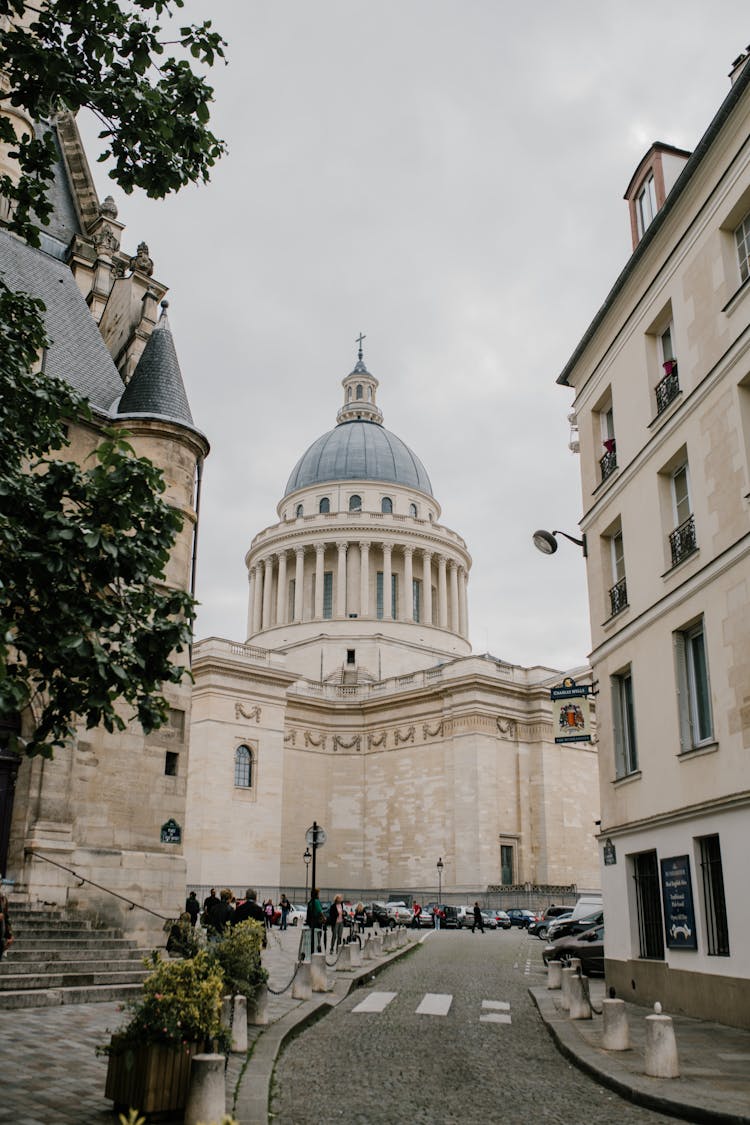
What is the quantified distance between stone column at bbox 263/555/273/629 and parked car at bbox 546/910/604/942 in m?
52.4

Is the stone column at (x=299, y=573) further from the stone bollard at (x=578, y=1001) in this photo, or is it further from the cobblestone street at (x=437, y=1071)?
the stone bollard at (x=578, y=1001)

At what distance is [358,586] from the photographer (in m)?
75.8

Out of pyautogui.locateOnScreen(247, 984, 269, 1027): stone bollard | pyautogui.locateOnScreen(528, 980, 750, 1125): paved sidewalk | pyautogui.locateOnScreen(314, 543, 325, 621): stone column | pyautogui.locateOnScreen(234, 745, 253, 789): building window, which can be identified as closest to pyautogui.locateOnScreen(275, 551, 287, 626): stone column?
pyautogui.locateOnScreen(314, 543, 325, 621): stone column

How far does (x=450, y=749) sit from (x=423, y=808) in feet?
13.3

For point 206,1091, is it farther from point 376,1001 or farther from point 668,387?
point 668,387

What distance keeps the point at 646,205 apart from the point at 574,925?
728 inches

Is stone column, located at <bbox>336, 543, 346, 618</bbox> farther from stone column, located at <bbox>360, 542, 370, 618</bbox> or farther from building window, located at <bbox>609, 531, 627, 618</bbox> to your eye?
building window, located at <bbox>609, 531, 627, 618</bbox>

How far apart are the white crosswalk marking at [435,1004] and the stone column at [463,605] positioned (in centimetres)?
6214

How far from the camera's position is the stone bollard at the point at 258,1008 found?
40.3 feet

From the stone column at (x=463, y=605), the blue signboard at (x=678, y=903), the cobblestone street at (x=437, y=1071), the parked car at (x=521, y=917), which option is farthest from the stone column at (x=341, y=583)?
the blue signboard at (x=678, y=903)

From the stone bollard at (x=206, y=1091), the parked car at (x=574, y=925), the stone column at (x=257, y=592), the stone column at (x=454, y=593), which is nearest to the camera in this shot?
the stone bollard at (x=206, y=1091)


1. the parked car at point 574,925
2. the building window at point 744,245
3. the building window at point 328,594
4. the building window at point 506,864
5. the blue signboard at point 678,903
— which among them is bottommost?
the parked car at point 574,925

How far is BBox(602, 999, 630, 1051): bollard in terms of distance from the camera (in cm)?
1068

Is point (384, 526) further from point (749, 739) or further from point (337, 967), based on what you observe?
point (749, 739)
